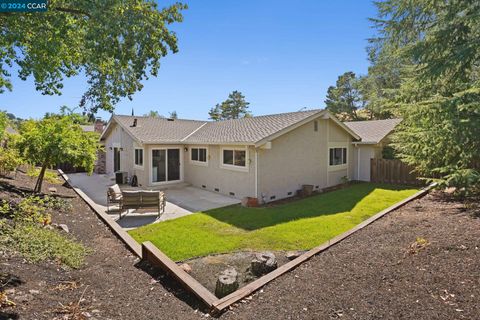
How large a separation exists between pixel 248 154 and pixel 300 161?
3078 mm

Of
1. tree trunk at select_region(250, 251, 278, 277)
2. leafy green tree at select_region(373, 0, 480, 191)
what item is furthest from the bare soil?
Answer: leafy green tree at select_region(373, 0, 480, 191)

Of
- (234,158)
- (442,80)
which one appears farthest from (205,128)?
(442,80)

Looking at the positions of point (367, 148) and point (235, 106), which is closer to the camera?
point (367, 148)

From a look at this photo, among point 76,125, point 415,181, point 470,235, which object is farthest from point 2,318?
point 415,181

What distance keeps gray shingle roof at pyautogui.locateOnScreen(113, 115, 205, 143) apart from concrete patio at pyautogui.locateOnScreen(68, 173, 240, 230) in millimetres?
2784

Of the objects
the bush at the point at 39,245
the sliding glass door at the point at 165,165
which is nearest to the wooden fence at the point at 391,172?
the sliding glass door at the point at 165,165

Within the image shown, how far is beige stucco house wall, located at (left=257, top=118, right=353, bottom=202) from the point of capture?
12.6 m

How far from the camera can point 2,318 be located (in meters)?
2.99

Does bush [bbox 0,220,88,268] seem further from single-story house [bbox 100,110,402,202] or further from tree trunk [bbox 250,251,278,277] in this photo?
single-story house [bbox 100,110,402,202]

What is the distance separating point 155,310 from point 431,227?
5723mm

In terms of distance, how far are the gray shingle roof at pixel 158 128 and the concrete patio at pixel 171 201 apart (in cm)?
278

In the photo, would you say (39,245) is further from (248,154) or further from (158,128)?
(158,128)

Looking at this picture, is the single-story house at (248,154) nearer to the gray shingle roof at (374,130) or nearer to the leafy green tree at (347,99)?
the gray shingle roof at (374,130)

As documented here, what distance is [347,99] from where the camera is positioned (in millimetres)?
47875
